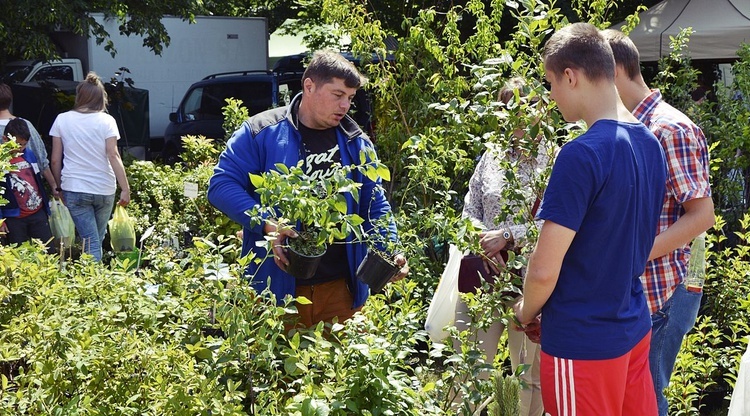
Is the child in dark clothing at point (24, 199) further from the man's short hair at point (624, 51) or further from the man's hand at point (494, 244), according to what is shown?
the man's short hair at point (624, 51)

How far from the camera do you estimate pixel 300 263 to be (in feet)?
9.73

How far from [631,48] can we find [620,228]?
83 centimetres

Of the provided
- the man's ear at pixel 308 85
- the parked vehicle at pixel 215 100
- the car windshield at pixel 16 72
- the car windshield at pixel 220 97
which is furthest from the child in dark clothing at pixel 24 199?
the car windshield at pixel 220 97

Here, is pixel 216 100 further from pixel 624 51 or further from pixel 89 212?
pixel 624 51

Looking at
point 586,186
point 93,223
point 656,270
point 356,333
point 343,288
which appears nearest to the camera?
point 586,186

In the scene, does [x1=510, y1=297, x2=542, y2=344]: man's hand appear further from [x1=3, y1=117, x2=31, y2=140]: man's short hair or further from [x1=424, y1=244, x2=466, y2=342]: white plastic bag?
[x1=3, y1=117, x2=31, y2=140]: man's short hair

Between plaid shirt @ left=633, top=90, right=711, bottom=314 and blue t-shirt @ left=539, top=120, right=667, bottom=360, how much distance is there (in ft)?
1.13

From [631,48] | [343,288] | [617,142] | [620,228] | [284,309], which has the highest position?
[631,48]

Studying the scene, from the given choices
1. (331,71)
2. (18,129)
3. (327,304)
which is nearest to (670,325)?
(327,304)

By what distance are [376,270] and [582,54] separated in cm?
108

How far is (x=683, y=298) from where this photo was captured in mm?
3146

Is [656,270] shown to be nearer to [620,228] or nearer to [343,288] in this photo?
[620,228]

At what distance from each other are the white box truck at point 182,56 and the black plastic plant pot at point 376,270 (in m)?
15.3

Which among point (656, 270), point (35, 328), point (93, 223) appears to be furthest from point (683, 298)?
point (93, 223)
